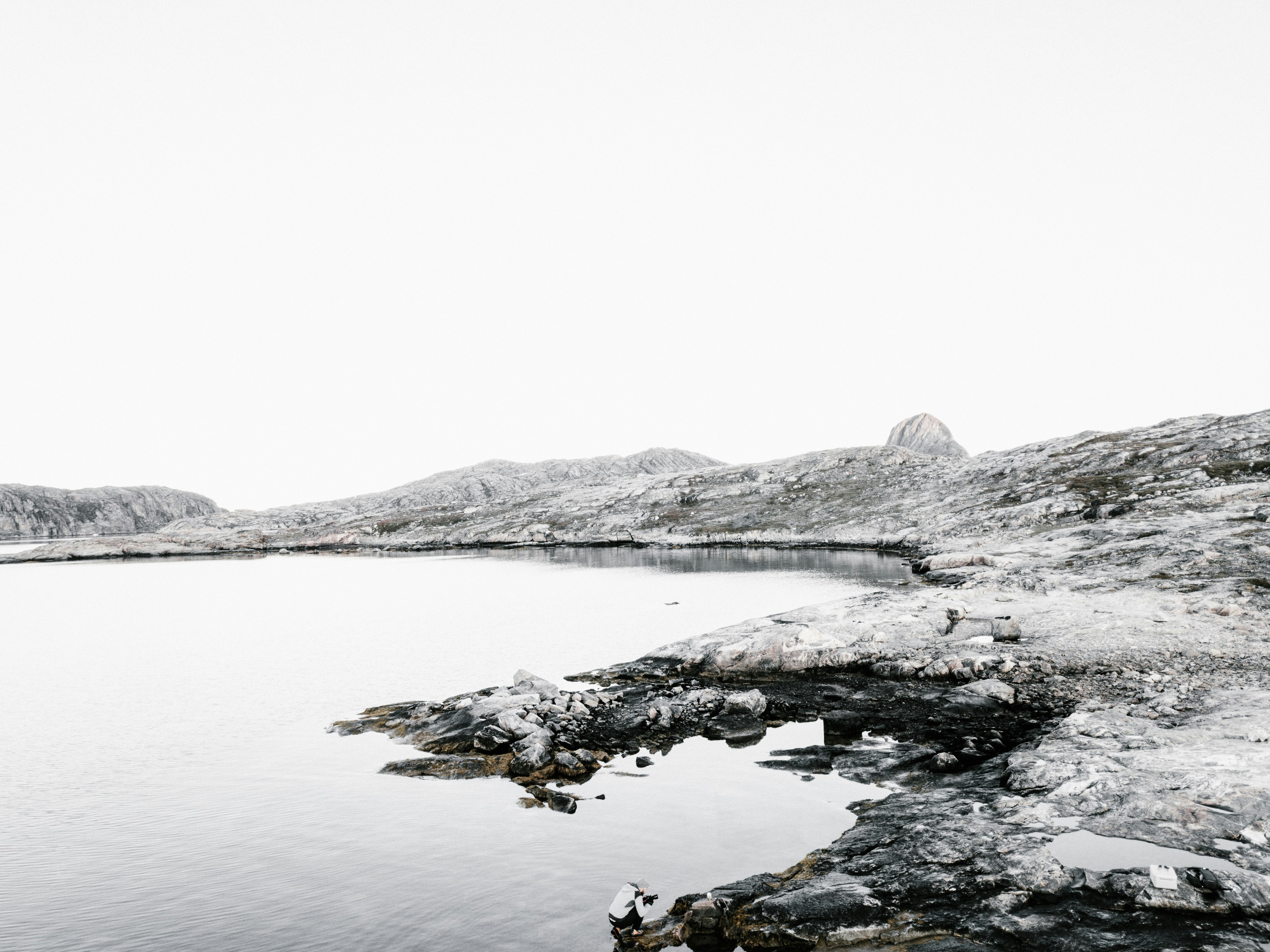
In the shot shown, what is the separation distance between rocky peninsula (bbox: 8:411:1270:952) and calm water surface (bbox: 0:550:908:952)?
159 cm

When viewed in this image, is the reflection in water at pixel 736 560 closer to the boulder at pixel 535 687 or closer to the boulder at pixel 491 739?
the boulder at pixel 535 687

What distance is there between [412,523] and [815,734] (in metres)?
187

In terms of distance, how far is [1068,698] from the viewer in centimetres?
2389

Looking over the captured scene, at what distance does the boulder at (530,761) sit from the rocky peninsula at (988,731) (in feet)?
0.26

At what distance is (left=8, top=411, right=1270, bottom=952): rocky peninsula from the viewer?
12125mm

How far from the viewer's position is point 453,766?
22.6 meters

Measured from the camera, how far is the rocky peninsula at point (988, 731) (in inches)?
477

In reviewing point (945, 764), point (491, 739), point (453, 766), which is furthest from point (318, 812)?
point (945, 764)

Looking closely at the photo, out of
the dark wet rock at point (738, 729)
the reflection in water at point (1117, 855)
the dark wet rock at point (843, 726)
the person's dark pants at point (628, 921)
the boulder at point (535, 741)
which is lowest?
the dark wet rock at point (738, 729)

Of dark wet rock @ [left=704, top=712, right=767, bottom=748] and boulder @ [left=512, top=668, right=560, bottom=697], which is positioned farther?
boulder @ [left=512, top=668, right=560, bottom=697]

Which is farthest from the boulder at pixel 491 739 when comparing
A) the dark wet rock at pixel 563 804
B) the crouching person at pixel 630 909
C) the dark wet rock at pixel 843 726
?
the dark wet rock at pixel 843 726

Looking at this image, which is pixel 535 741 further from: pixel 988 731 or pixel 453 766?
pixel 988 731

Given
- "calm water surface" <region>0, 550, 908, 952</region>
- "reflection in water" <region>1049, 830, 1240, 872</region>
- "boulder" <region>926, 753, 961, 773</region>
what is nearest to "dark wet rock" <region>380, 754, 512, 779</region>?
"calm water surface" <region>0, 550, 908, 952</region>

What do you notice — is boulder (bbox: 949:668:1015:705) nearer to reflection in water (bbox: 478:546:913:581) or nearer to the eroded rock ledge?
the eroded rock ledge
